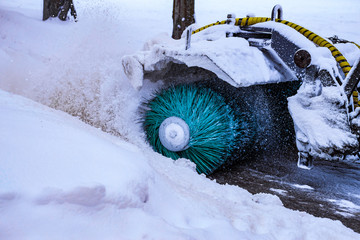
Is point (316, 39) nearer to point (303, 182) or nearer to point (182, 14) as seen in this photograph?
point (303, 182)

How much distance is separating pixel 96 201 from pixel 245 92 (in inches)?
90.3

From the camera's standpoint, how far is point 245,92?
126 inches

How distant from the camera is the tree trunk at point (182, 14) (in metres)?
5.83

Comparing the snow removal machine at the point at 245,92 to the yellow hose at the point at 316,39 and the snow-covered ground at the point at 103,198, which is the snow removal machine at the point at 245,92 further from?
the snow-covered ground at the point at 103,198

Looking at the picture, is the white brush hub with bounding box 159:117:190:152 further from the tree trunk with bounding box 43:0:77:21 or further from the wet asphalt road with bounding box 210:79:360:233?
the tree trunk with bounding box 43:0:77:21

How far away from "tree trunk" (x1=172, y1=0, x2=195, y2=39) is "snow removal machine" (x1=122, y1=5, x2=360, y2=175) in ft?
7.88

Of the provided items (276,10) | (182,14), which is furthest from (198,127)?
(182,14)

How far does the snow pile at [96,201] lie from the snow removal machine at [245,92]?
2.30 feet

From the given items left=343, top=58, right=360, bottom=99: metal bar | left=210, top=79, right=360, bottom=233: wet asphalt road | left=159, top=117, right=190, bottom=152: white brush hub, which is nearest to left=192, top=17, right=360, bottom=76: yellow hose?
left=343, top=58, right=360, bottom=99: metal bar

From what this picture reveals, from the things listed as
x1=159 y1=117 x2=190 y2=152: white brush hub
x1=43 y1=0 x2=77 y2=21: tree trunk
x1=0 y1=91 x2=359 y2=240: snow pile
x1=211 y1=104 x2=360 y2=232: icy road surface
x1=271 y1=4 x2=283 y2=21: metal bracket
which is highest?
x1=271 y1=4 x2=283 y2=21: metal bracket

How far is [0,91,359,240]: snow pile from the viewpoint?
38.8 inches

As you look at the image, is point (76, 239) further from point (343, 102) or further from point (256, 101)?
point (256, 101)

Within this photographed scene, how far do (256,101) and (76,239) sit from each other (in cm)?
259

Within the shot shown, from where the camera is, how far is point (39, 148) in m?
1.23
